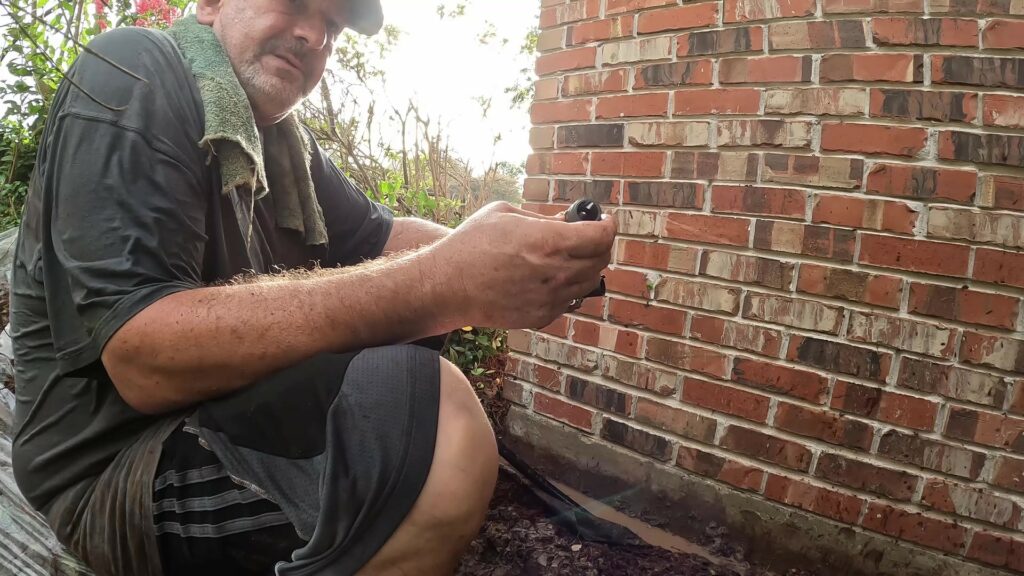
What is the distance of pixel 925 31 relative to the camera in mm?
1739

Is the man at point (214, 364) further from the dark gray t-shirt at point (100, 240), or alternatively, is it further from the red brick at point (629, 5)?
the red brick at point (629, 5)

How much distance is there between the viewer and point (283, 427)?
1102 mm

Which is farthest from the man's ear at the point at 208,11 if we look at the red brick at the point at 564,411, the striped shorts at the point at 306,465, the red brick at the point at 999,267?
the red brick at the point at 999,267

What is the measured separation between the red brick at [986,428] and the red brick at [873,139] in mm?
762

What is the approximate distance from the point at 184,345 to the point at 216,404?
0.47ft

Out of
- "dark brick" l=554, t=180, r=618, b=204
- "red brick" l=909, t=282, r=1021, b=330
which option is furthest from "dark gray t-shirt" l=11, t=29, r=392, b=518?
"red brick" l=909, t=282, r=1021, b=330

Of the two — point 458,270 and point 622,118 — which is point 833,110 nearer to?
point 622,118

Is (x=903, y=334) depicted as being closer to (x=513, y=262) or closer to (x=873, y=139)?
(x=873, y=139)

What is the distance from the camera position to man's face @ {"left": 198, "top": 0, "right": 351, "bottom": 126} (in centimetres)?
153

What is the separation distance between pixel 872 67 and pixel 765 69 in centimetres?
30

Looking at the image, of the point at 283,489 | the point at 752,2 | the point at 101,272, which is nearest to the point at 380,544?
the point at 283,489

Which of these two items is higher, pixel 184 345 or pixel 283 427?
pixel 184 345

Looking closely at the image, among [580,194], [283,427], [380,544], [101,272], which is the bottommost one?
[380,544]

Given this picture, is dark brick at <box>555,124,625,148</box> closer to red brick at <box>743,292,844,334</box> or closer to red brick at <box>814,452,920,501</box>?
red brick at <box>743,292,844,334</box>
